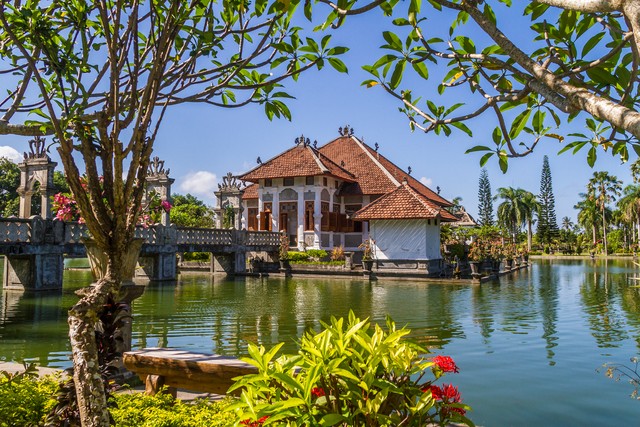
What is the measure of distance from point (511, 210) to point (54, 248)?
56.8m

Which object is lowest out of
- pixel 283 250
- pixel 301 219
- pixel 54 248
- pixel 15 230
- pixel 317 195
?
pixel 283 250

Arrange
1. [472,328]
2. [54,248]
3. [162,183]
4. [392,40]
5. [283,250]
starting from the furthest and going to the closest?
[283,250] → [162,183] → [54,248] → [472,328] → [392,40]

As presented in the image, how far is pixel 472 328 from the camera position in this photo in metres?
11.3

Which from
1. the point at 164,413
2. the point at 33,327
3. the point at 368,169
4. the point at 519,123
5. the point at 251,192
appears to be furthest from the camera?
the point at 251,192

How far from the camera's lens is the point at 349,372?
8.13 feet

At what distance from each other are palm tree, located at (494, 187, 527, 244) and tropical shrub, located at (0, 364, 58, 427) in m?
65.1

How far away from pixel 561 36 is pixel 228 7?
2.61m

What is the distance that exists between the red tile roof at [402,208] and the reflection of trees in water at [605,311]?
7.80 meters

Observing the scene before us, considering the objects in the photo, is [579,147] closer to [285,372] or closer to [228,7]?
[285,372]

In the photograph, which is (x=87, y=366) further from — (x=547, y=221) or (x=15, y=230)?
(x=547, y=221)

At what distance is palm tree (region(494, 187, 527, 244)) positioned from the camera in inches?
2544

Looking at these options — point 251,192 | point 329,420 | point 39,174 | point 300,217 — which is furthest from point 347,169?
point 329,420

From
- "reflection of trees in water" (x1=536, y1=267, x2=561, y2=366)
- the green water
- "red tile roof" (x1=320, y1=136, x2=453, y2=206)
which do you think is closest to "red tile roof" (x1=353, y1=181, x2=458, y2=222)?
"red tile roof" (x1=320, y1=136, x2=453, y2=206)

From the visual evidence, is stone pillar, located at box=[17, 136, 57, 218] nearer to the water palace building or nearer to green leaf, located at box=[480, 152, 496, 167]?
the water palace building
